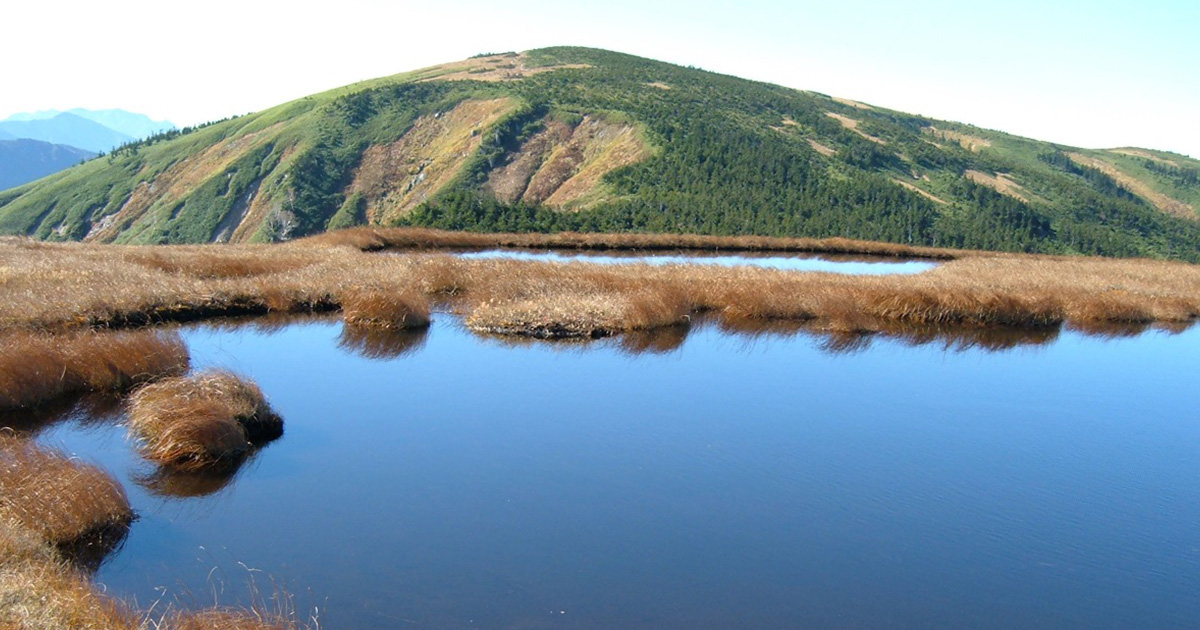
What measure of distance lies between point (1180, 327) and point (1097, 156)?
186 metres

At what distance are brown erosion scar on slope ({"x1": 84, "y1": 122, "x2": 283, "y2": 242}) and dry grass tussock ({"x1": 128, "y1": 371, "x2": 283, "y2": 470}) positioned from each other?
12847cm

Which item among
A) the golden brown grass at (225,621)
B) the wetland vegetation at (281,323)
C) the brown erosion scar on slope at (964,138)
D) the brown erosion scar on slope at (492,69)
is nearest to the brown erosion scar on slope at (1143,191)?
the brown erosion scar on slope at (964,138)

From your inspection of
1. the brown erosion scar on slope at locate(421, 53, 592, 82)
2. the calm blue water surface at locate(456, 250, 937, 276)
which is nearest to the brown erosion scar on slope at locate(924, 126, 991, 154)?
the brown erosion scar on slope at locate(421, 53, 592, 82)

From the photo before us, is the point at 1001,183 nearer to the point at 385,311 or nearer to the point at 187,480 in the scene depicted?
the point at 385,311

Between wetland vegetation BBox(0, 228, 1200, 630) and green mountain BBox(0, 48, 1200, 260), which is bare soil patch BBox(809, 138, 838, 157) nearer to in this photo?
green mountain BBox(0, 48, 1200, 260)

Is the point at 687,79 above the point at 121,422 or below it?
above

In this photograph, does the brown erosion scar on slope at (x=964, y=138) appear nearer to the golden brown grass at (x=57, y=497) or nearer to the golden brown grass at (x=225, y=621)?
the golden brown grass at (x=57, y=497)

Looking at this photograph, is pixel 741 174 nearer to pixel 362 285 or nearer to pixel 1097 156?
pixel 362 285

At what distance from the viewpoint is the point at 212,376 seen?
15320 mm

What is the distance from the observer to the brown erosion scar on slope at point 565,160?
331 feet

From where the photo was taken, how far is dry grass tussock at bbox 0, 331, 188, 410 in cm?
1630

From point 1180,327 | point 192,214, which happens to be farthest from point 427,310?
point 192,214

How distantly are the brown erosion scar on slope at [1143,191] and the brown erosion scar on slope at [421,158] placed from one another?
348 feet

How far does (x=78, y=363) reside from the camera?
17.4 meters
